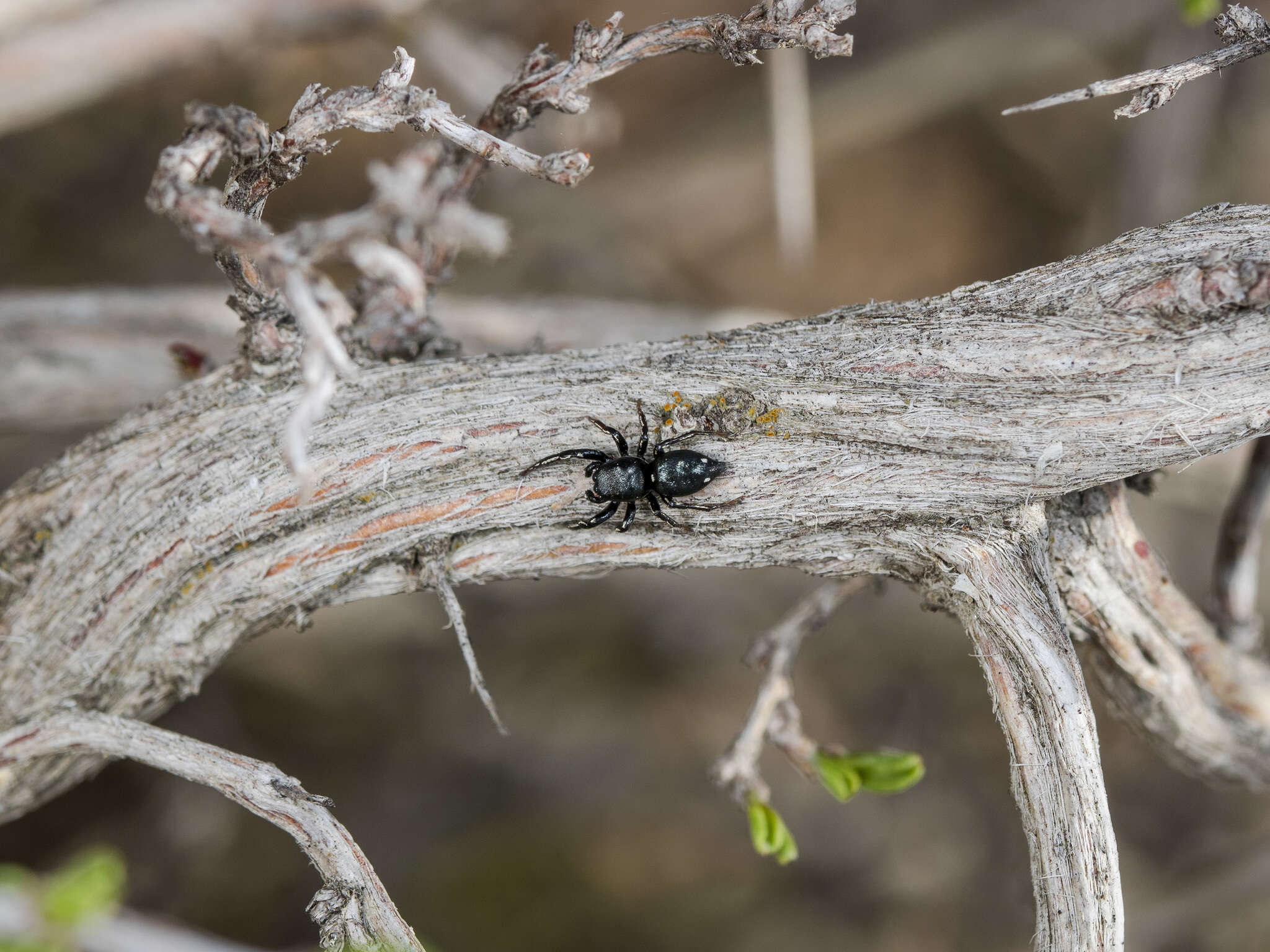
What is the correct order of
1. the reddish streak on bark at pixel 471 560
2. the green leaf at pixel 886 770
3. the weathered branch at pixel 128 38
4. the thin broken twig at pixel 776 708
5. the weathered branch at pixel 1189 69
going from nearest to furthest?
the weathered branch at pixel 1189 69
the reddish streak on bark at pixel 471 560
the green leaf at pixel 886 770
the thin broken twig at pixel 776 708
the weathered branch at pixel 128 38

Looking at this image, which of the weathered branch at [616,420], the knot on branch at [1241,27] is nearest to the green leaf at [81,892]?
the weathered branch at [616,420]

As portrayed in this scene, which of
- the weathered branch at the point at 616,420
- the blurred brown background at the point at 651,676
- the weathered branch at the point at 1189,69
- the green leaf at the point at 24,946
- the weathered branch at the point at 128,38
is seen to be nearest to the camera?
the green leaf at the point at 24,946

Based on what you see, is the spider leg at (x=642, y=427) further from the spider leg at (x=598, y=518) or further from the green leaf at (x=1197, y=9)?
the green leaf at (x=1197, y=9)

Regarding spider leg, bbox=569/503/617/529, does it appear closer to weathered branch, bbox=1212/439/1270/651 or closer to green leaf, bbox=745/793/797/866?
green leaf, bbox=745/793/797/866

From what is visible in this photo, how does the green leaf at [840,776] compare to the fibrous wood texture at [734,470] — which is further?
the green leaf at [840,776]

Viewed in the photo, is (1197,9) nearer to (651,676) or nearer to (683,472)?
(683,472)

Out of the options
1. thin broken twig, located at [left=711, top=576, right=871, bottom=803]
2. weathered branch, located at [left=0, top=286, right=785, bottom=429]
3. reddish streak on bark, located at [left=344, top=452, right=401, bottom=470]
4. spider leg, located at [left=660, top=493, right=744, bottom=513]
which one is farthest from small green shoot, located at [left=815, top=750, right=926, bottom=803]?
weathered branch, located at [left=0, top=286, right=785, bottom=429]
